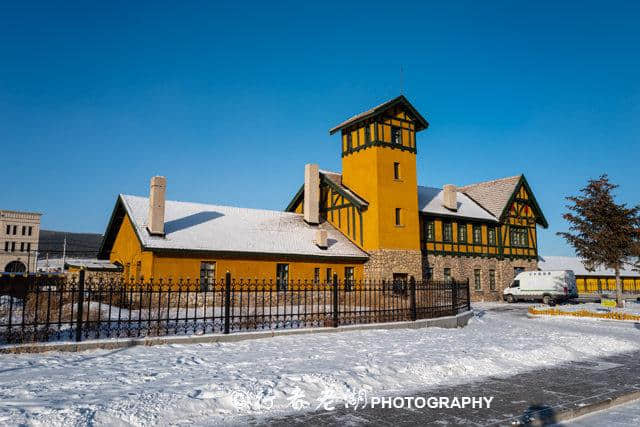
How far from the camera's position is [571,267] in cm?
5544

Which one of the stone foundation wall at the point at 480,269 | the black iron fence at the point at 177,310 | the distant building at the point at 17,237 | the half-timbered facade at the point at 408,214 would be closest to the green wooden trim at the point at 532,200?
the half-timbered facade at the point at 408,214

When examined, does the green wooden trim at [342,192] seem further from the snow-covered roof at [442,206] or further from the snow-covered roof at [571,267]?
the snow-covered roof at [571,267]

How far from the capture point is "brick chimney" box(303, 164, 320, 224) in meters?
31.3

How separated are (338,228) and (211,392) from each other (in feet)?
83.6

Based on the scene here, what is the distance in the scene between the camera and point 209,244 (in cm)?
2395

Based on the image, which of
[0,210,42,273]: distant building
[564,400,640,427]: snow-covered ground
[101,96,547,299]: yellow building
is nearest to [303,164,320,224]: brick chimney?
[101,96,547,299]: yellow building

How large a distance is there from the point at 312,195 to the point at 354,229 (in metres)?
3.58

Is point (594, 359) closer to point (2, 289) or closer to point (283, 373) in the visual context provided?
point (283, 373)

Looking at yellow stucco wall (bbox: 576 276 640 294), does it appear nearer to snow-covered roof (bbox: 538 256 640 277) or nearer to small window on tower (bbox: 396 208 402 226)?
snow-covered roof (bbox: 538 256 640 277)

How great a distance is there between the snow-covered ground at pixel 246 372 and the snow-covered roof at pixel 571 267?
4535 cm

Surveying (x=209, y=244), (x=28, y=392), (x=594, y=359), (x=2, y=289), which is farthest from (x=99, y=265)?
(x=594, y=359)

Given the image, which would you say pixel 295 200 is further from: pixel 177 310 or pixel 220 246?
pixel 177 310

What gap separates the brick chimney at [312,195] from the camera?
31266 millimetres

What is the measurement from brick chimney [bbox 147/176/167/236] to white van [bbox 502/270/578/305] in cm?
2498
